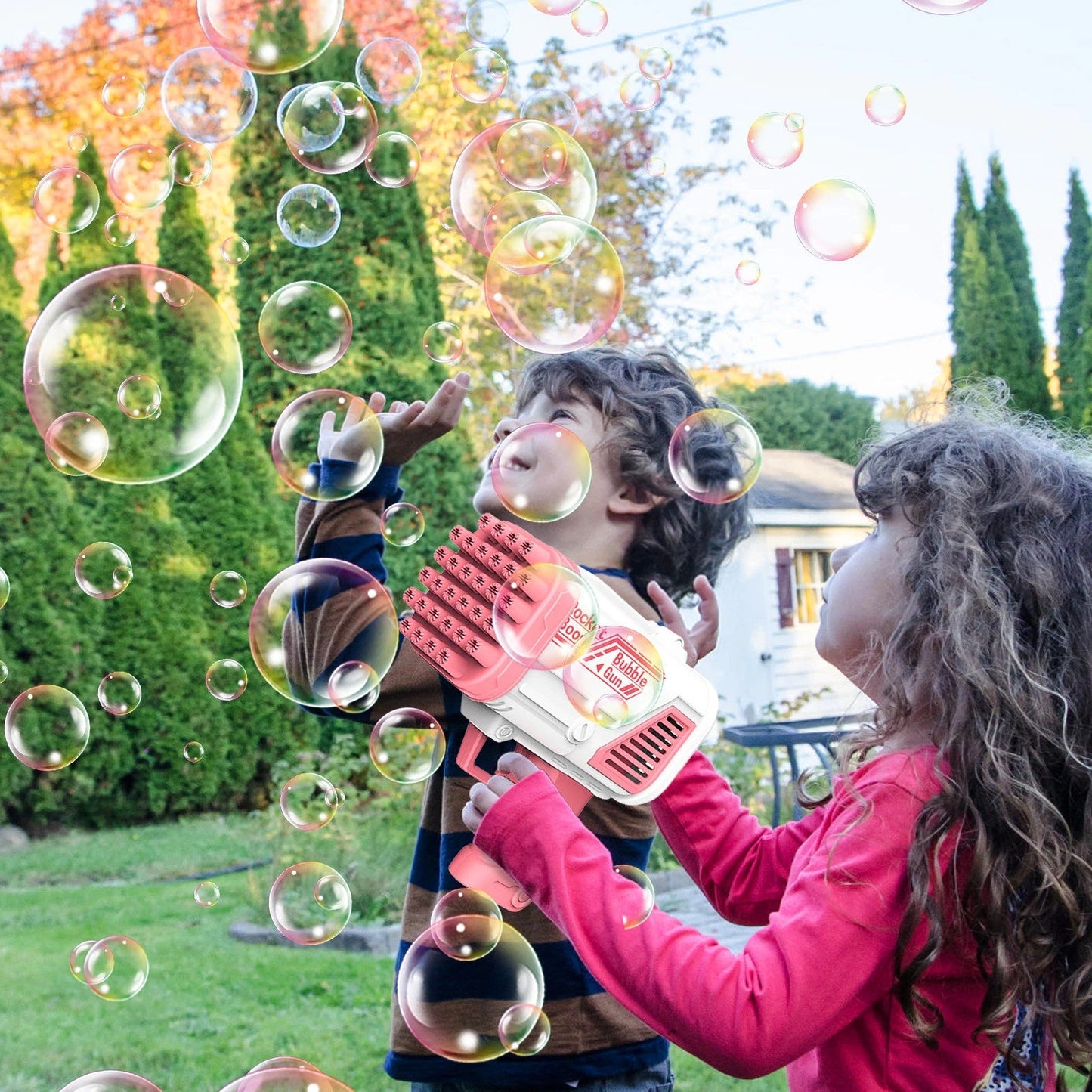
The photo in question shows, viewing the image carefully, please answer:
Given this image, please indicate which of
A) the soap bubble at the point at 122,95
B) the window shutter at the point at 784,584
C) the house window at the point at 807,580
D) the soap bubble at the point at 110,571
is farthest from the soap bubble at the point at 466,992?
the house window at the point at 807,580

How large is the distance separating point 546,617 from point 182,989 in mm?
3372

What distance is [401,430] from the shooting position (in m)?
1.72

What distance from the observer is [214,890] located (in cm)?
230

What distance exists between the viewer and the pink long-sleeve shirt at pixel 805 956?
1.12 m

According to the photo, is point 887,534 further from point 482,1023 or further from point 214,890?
point 214,890

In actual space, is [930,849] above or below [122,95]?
below

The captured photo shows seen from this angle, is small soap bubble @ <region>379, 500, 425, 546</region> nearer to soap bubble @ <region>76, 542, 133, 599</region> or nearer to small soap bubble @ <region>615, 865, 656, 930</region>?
soap bubble @ <region>76, 542, 133, 599</region>

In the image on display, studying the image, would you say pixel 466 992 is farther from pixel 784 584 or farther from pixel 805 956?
pixel 784 584

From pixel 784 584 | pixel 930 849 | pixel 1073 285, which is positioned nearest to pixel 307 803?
pixel 930 849

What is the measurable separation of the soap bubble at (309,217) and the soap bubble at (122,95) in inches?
15.5

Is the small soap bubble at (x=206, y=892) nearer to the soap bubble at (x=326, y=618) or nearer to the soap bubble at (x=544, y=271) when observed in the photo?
the soap bubble at (x=326, y=618)

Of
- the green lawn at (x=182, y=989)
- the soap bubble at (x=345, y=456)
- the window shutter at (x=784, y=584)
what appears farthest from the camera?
the window shutter at (x=784, y=584)

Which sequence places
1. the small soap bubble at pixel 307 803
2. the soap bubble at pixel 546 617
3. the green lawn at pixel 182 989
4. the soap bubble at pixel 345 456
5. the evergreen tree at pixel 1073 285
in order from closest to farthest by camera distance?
the soap bubble at pixel 546 617 < the soap bubble at pixel 345 456 < the small soap bubble at pixel 307 803 < the green lawn at pixel 182 989 < the evergreen tree at pixel 1073 285

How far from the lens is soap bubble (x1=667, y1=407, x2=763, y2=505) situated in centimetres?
173
